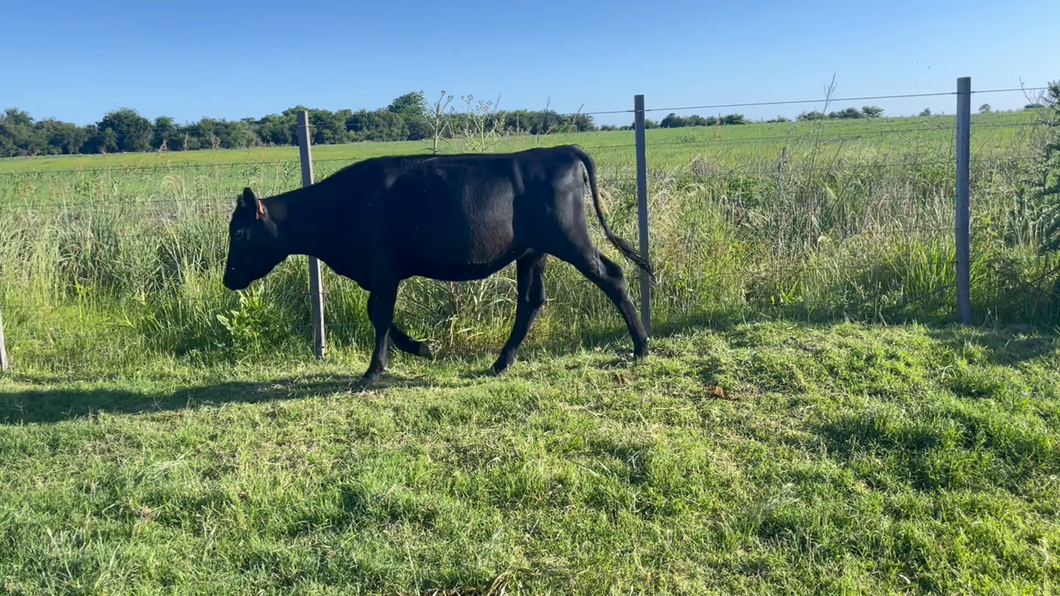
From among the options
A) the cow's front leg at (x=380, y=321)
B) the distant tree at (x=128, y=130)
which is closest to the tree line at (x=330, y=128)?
the distant tree at (x=128, y=130)

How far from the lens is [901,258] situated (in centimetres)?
720

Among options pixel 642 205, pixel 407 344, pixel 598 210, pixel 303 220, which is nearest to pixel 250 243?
pixel 303 220

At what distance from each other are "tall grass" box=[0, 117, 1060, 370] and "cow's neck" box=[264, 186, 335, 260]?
4.38 ft

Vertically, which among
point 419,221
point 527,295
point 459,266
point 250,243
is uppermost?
point 419,221

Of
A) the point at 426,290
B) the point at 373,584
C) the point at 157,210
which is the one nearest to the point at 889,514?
the point at 373,584

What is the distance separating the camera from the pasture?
3.14 metres

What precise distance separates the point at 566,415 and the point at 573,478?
0.95 metres

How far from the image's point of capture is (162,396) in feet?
18.4

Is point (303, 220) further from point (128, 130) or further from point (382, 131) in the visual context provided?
point (128, 130)

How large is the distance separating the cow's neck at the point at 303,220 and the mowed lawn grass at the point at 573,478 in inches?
42.6

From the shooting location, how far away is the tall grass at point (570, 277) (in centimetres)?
679

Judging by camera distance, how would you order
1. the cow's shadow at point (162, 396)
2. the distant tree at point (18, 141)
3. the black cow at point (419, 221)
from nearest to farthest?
the cow's shadow at point (162, 396) < the black cow at point (419, 221) < the distant tree at point (18, 141)

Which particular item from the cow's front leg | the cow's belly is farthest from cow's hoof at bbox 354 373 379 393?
the cow's belly

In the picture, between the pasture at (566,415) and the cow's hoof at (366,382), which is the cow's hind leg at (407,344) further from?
the cow's hoof at (366,382)
